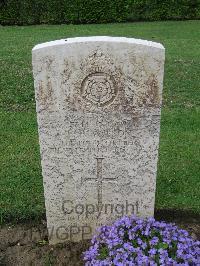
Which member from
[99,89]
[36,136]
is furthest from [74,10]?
[99,89]

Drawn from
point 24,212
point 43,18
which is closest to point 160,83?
point 24,212

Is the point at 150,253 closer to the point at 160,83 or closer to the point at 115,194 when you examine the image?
the point at 115,194

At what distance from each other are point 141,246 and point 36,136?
10.6 ft

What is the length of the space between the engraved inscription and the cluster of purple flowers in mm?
905

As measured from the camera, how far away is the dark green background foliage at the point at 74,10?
17.3m

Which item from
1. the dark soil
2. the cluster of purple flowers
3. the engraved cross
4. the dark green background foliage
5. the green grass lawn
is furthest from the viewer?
the dark green background foliage

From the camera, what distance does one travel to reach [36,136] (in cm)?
639

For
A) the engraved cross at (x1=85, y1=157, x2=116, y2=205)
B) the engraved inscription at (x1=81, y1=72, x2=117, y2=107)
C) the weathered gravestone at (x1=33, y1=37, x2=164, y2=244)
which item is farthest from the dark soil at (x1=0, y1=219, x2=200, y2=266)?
the engraved inscription at (x1=81, y1=72, x2=117, y2=107)

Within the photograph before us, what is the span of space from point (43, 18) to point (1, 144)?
39.5 ft

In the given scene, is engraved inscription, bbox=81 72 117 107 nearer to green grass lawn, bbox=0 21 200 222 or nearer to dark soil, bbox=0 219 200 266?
dark soil, bbox=0 219 200 266

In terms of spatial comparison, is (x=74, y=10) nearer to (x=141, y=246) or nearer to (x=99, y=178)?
(x=99, y=178)

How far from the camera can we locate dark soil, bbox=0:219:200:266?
3.93 meters

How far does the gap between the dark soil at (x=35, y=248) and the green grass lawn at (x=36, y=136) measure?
224 mm

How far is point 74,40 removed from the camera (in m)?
3.34
